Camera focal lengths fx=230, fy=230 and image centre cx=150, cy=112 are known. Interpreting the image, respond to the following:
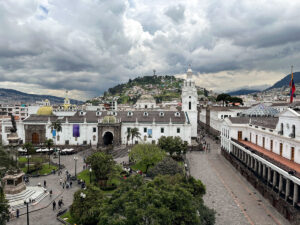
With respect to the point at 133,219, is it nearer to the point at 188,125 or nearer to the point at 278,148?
the point at 278,148

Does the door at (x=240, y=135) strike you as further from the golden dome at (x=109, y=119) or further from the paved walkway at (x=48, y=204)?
the paved walkway at (x=48, y=204)

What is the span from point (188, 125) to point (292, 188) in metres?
36.3

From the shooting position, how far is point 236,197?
2889cm

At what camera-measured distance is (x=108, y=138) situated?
212 feet

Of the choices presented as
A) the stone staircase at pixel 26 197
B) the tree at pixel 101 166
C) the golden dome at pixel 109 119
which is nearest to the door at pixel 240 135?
the tree at pixel 101 166

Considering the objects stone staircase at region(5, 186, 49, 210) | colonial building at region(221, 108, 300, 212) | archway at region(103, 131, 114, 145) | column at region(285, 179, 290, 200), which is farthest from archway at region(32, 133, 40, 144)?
column at region(285, 179, 290, 200)

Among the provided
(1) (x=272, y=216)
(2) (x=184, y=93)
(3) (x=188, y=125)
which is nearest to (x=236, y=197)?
(1) (x=272, y=216)

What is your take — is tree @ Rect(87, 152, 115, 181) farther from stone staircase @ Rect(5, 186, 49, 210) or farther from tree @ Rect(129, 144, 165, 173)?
stone staircase @ Rect(5, 186, 49, 210)

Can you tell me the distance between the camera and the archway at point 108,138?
207 ft

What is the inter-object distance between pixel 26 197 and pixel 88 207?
12.1m

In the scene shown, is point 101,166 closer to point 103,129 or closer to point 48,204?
point 48,204

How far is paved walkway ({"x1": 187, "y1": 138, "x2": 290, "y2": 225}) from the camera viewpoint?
23.5m

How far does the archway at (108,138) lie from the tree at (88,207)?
41.5 meters

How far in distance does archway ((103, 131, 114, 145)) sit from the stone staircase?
3232 centimetres
